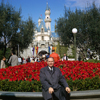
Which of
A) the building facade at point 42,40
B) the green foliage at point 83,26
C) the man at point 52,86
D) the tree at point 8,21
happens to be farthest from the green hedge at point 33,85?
the building facade at point 42,40

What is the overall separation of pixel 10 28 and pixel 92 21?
9.26 metres

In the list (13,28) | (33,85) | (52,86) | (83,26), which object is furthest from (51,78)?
(83,26)

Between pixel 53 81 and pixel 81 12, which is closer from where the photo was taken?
pixel 53 81

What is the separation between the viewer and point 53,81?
4105 millimetres

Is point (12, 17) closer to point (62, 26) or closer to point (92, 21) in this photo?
point (62, 26)

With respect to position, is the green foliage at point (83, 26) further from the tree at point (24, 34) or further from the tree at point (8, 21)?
the tree at point (8, 21)

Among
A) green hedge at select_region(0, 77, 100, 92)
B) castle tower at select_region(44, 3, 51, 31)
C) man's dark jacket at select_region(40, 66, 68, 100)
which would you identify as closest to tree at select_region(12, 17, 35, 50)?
green hedge at select_region(0, 77, 100, 92)

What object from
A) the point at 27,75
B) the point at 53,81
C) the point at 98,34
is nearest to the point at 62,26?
the point at 98,34

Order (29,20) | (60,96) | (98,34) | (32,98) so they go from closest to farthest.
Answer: (60,96), (32,98), (98,34), (29,20)

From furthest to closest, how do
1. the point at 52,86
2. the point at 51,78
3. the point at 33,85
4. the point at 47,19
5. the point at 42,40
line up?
the point at 47,19 < the point at 42,40 < the point at 33,85 < the point at 51,78 < the point at 52,86

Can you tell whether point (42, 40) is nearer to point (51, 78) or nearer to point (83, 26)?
point (83, 26)

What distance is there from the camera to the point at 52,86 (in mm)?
4008

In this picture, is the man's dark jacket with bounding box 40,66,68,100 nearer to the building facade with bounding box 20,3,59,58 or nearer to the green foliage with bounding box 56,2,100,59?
the green foliage with bounding box 56,2,100,59

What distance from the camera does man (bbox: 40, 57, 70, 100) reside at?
3.82 metres
